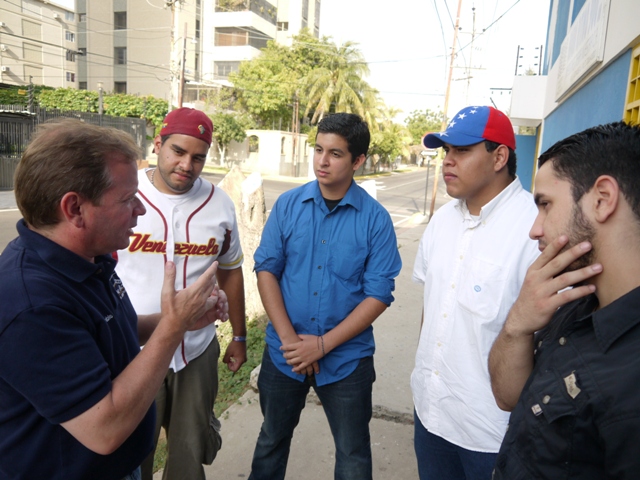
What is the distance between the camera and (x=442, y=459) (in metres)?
2.22

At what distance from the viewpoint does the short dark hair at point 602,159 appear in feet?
3.86

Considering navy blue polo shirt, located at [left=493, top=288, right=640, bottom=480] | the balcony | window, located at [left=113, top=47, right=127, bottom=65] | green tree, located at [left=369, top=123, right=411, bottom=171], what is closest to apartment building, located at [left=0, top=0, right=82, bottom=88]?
window, located at [left=113, top=47, right=127, bottom=65]

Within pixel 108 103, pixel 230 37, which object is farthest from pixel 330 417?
pixel 230 37

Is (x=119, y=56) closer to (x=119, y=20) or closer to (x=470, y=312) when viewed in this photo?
(x=119, y=20)

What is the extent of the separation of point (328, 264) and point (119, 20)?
→ 4795 cm

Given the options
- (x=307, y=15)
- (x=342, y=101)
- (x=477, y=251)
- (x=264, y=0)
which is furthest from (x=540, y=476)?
(x=307, y=15)

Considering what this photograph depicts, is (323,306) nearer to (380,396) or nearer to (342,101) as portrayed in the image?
(380,396)

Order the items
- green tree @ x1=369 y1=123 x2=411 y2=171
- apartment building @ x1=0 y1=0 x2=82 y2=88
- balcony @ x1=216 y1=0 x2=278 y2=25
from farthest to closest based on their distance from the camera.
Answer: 1. balcony @ x1=216 y1=0 x2=278 y2=25
2. green tree @ x1=369 y1=123 x2=411 y2=171
3. apartment building @ x1=0 y1=0 x2=82 y2=88

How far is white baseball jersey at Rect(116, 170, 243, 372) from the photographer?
8.16ft

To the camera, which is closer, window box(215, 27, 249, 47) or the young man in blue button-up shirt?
the young man in blue button-up shirt

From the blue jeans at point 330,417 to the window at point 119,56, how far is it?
4680 cm

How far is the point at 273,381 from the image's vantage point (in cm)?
259

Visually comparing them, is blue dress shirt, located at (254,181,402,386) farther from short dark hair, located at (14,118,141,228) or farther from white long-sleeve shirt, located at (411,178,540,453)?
short dark hair, located at (14,118,141,228)

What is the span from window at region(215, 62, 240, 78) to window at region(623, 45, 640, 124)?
43.1 m
